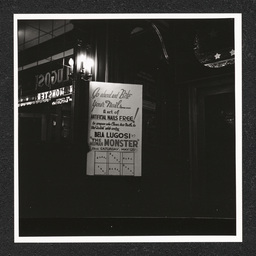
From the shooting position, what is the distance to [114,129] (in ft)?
5.86

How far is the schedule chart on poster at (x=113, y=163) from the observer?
169 centimetres

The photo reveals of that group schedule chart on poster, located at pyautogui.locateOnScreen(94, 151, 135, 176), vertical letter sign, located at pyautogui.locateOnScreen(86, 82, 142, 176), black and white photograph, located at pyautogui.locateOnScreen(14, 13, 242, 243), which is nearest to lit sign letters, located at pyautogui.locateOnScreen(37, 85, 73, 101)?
black and white photograph, located at pyautogui.locateOnScreen(14, 13, 242, 243)

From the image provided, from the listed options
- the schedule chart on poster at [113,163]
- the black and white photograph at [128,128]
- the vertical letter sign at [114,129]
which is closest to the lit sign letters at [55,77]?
the black and white photograph at [128,128]

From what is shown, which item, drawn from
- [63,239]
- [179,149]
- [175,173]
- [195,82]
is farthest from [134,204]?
[195,82]

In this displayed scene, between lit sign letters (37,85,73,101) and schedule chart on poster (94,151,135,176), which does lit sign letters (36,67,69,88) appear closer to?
lit sign letters (37,85,73,101)

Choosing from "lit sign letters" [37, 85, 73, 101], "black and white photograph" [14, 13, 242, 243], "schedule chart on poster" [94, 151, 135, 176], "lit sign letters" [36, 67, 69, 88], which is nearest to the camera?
"black and white photograph" [14, 13, 242, 243]

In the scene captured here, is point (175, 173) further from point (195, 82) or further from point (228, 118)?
point (195, 82)

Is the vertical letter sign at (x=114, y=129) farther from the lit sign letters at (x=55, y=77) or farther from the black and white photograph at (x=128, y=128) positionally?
the lit sign letters at (x=55, y=77)

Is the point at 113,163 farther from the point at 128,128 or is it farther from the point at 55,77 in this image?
the point at 55,77

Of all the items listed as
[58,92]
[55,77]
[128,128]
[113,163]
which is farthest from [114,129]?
[55,77]

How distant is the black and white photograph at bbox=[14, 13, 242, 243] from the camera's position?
3.91ft

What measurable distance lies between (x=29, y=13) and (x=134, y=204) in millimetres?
880

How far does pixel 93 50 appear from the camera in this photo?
213 centimetres

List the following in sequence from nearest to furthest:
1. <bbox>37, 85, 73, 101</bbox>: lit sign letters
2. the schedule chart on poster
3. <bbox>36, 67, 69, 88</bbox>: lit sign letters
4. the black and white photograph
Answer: the black and white photograph
the schedule chart on poster
<bbox>37, 85, 73, 101</bbox>: lit sign letters
<bbox>36, 67, 69, 88</bbox>: lit sign letters
